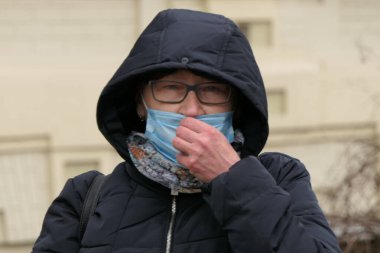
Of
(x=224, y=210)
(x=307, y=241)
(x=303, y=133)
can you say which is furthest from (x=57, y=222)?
(x=303, y=133)

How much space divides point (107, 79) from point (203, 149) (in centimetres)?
400

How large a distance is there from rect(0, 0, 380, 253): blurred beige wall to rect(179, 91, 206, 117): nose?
3.79 m

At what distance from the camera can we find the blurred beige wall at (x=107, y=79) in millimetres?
5988

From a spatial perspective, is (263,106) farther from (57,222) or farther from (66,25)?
(66,25)

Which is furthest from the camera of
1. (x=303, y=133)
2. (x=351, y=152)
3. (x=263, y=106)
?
(x=303, y=133)

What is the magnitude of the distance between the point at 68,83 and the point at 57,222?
3.69 m

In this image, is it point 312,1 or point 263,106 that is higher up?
point 263,106

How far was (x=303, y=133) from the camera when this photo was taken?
640 centimetres

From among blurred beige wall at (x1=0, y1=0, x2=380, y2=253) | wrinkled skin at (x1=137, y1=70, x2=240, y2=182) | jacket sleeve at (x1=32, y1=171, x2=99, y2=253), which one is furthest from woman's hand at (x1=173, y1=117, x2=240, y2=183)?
blurred beige wall at (x1=0, y1=0, x2=380, y2=253)

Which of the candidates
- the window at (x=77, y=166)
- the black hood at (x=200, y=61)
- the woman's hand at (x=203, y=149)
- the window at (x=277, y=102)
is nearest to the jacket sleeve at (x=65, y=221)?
the black hood at (x=200, y=61)

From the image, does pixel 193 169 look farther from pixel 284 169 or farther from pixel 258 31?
pixel 258 31

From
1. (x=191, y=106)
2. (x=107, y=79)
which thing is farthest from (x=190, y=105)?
(x=107, y=79)

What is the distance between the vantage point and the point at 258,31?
6371mm

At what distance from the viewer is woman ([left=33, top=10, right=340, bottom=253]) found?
2.11 m
